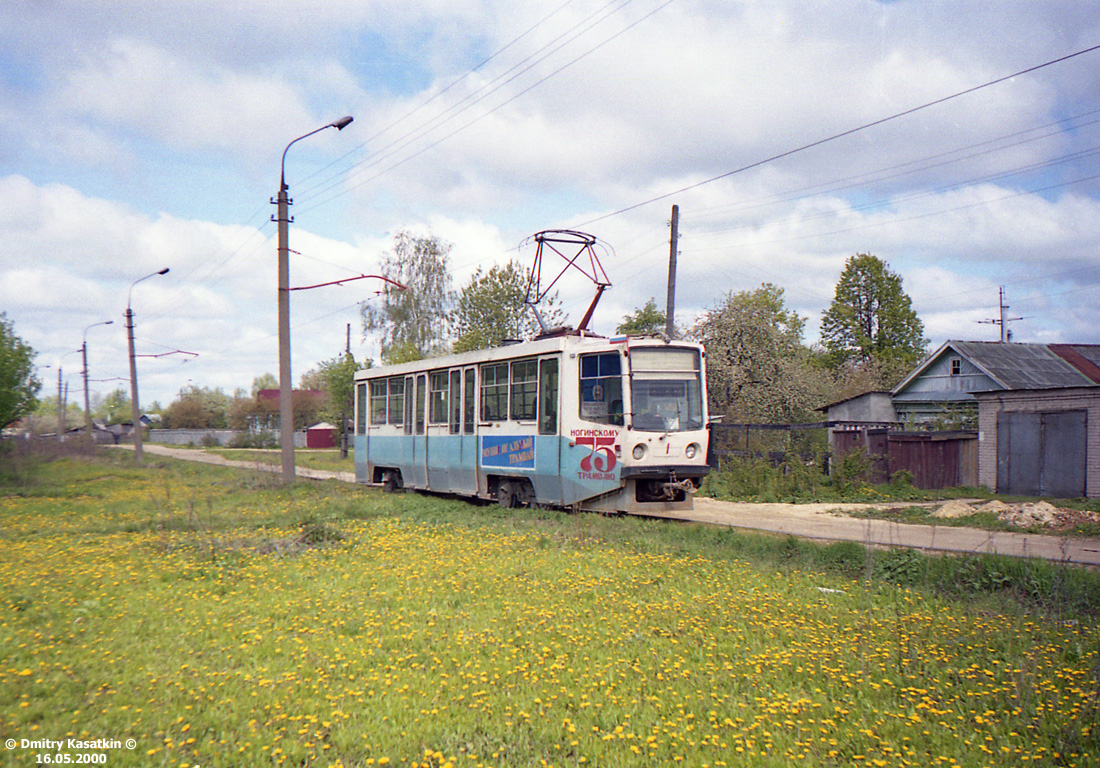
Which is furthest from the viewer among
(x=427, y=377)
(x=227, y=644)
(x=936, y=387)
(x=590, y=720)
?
(x=936, y=387)

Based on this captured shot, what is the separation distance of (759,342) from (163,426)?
246 ft

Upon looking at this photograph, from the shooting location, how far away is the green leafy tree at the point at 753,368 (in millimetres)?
33375

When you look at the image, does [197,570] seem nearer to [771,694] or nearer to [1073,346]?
[771,694]

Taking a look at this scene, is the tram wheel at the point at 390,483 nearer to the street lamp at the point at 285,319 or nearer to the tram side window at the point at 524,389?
the street lamp at the point at 285,319

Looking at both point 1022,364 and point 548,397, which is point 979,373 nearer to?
point 1022,364

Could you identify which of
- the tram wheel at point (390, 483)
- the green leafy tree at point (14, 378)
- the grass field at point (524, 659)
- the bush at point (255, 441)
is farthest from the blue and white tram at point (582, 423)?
the bush at point (255, 441)

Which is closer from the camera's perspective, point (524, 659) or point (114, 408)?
point (524, 659)

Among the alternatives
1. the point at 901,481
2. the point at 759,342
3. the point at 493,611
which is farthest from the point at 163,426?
the point at 493,611

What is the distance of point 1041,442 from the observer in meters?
21.1

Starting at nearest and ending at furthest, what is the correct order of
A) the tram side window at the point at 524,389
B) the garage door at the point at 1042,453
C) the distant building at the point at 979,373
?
the tram side window at the point at 524,389
the garage door at the point at 1042,453
the distant building at the point at 979,373

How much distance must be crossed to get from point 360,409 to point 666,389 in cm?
1209

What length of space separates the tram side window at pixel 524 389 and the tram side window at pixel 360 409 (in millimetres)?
8350

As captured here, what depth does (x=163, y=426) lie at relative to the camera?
87625 mm

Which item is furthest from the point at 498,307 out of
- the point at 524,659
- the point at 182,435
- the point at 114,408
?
the point at 114,408
